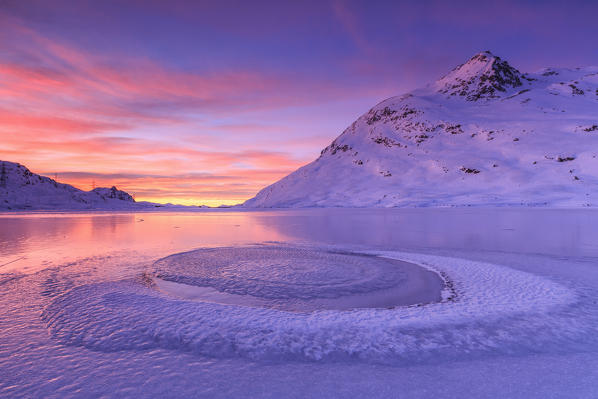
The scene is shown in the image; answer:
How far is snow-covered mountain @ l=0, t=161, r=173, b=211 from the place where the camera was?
11306cm

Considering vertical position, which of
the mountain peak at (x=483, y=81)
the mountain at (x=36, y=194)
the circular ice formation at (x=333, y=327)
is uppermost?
the mountain peak at (x=483, y=81)

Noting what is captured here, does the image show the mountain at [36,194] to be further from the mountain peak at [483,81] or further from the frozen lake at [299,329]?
the mountain peak at [483,81]

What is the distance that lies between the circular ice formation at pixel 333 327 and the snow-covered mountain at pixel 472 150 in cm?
9659

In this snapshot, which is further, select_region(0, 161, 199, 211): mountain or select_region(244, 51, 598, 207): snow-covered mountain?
select_region(0, 161, 199, 211): mountain

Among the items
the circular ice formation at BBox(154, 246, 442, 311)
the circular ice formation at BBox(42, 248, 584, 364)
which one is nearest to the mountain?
the circular ice formation at BBox(154, 246, 442, 311)

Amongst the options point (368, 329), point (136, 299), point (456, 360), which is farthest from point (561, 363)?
point (136, 299)

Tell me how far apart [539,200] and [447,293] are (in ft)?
334

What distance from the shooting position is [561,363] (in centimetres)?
459

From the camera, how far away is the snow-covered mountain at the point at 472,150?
102m

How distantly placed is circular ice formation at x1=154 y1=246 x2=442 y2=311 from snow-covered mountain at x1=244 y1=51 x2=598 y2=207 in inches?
3726

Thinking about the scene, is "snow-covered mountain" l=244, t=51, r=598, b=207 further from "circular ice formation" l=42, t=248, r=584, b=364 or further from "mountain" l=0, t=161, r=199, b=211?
"circular ice formation" l=42, t=248, r=584, b=364

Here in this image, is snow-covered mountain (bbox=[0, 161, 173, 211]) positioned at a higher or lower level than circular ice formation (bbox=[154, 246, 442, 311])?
higher

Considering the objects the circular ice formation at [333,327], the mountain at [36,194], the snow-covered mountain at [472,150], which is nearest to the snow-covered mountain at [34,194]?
the mountain at [36,194]

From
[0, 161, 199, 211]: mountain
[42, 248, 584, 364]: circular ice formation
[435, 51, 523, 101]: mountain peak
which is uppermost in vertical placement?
[435, 51, 523, 101]: mountain peak
